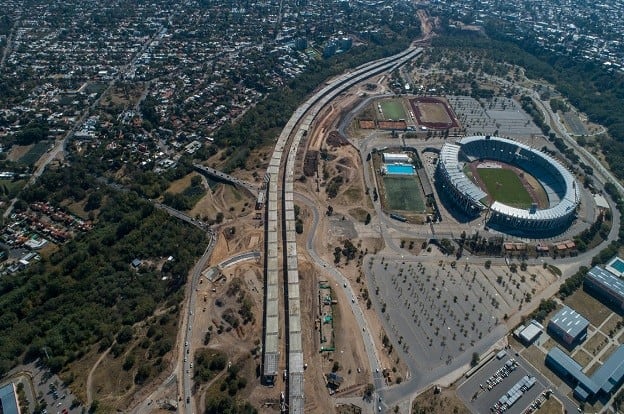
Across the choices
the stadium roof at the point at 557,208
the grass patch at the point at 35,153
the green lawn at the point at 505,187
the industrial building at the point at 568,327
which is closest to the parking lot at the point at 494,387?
the industrial building at the point at 568,327

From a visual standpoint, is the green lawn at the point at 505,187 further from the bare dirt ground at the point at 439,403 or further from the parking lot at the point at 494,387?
the bare dirt ground at the point at 439,403

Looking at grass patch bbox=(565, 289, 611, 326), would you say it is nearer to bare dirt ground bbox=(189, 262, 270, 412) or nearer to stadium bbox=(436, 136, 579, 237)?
stadium bbox=(436, 136, 579, 237)

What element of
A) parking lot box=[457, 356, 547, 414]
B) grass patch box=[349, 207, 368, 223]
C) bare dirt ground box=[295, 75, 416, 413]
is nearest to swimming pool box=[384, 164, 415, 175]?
bare dirt ground box=[295, 75, 416, 413]

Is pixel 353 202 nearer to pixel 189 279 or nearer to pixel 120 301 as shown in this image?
pixel 189 279

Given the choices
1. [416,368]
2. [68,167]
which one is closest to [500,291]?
[416,368]

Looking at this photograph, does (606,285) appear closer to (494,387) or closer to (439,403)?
(494,387)
